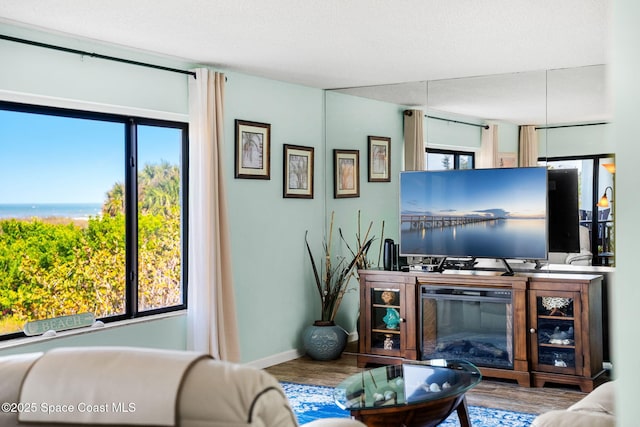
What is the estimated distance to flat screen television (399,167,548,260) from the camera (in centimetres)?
558

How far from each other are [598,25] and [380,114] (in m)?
2.51

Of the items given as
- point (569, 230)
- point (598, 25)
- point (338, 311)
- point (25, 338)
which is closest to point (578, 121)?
point (569, 230)

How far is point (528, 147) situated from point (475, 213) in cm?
69

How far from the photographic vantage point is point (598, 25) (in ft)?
14.1

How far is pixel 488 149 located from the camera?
236 inches

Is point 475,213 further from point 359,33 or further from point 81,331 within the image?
point 81,331

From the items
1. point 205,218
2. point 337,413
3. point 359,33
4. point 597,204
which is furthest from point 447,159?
point 337,413

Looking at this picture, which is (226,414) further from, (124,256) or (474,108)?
(474,108)

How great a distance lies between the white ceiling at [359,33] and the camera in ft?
12.9

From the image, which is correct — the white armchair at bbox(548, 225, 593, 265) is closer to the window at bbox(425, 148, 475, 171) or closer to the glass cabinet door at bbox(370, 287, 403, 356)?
the window at bbox(425, 148, 475, 171)

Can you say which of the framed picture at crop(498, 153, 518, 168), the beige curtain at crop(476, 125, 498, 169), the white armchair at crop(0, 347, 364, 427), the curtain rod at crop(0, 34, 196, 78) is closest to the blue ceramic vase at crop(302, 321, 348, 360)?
the beige curtain at crop(476, 125, 498, 169)

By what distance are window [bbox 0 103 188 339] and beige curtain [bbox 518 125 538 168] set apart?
2.72 metres

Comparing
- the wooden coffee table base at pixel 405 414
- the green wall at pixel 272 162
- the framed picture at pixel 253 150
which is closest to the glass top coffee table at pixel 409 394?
the wooden coffee table base at pixel 405 414

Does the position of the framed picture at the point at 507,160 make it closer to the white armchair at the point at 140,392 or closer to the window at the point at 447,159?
the window at the point at 447,159
